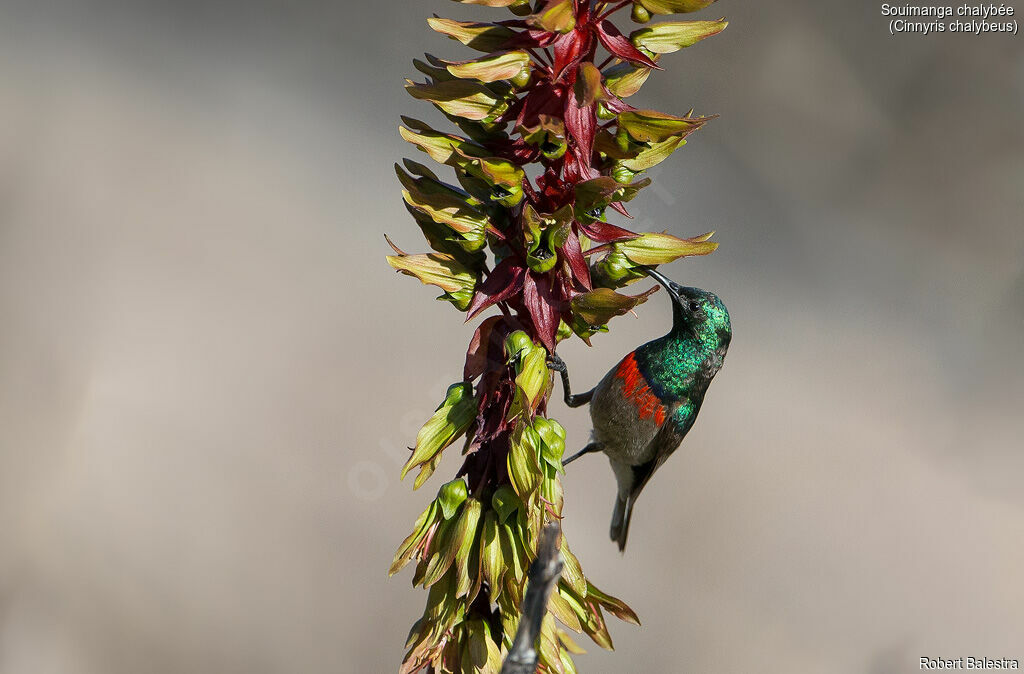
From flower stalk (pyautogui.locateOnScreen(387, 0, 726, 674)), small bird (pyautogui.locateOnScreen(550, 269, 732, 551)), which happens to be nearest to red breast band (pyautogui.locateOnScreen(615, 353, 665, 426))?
small bird (pyautogui.locateOnScreen(550, 269, 732, 551))

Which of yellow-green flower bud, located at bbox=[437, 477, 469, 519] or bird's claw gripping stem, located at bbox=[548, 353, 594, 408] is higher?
bird's claw gripping stem, located at bbox=[548, 353, 594, 408]

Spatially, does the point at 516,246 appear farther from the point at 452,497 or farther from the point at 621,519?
the point at 621,519

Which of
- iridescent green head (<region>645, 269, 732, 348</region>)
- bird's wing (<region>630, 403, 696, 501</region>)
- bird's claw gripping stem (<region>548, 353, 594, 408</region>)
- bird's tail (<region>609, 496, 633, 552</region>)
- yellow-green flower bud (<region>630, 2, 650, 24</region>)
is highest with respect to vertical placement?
yellow-green flower bud (<region>630, 2, 650, 24</region>)

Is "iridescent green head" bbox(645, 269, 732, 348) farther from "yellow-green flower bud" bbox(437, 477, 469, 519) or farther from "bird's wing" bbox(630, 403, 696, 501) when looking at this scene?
"yellow-green flower bud" bbox(437, 477, 469, 519)

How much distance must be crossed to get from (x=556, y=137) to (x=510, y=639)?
0.76ft

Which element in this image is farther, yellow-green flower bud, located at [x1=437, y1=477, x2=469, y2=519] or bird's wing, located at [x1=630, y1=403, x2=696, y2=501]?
bird's wing, located at [x1=630, y1=403, x2=696, y2=501]

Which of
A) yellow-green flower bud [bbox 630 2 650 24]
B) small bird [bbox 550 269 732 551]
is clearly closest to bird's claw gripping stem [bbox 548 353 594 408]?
small bird [bbox 550 269 732 551]

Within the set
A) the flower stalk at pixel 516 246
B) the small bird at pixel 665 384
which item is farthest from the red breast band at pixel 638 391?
the flower stalk at pixel 516 246

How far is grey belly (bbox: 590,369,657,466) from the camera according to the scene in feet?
1.76

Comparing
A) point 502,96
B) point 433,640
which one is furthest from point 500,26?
point 433,640

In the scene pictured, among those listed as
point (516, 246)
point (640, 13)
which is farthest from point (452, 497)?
point (640, 13)

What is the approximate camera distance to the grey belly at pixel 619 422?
536 millimetres

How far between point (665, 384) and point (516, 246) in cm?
20

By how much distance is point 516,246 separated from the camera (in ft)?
1.22
